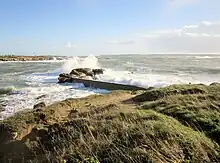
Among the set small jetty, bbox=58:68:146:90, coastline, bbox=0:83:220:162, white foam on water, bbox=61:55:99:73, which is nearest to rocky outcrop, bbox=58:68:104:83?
small jetty, bbox=58:68:146:90

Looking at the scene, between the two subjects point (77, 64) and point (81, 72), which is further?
point (77, 64)

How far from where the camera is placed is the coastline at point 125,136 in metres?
5.14

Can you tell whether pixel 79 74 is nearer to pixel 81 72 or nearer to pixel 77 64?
pixel 81 72

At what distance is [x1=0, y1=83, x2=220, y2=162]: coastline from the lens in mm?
5137

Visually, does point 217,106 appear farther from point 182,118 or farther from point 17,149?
point 17,149

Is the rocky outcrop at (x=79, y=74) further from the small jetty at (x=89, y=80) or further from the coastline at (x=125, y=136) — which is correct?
the coastline at (x=125, y=136)

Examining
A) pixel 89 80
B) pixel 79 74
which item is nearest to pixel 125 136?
pixel 89 80

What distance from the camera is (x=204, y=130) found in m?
6.74

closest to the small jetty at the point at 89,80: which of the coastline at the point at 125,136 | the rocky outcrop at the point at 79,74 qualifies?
the rocky outcrop at the point at 79,74

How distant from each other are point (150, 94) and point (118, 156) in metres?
8.66

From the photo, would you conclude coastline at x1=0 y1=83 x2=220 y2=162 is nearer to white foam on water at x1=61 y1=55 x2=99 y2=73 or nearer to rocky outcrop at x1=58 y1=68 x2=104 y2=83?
rocky outcrop at x1=58 y1=68 x2=104 y2=83

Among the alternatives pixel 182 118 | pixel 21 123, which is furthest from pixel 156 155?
pixel 21 123

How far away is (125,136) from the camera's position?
5695 mm

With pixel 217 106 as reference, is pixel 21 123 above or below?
below
